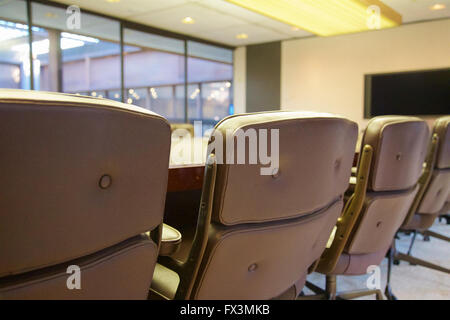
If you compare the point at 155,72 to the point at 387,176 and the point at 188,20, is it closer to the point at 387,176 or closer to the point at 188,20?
the point at 188,20

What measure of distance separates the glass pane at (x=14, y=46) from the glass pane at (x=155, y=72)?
1.74 metres

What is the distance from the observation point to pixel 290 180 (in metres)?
0.86

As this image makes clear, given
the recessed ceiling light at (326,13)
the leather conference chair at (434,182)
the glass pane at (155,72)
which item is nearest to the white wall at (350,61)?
the recessed ceiling light at (326,13)

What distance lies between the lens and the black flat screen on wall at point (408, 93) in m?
6.62

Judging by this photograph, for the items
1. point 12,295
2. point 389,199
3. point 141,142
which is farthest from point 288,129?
point 389,199

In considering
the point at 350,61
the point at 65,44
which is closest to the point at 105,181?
the point at 65,44

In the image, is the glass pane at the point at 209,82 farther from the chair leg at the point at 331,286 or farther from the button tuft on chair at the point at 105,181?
the button tuft on chair at the point at 105,181

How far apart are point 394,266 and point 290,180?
2392 mm

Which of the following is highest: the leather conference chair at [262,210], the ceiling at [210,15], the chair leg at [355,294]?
the ceiling at [210,15]

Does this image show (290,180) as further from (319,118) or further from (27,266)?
(27,266)

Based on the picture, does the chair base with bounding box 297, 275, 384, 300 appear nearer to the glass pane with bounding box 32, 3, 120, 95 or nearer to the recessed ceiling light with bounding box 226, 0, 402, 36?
the recessed ceiling light with bounding box 226, 0, 402, 36

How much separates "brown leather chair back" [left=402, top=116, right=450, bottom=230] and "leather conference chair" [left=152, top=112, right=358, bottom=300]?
1218 mm

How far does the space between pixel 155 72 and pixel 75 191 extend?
31.0 feet

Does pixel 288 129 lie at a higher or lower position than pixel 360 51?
lower
